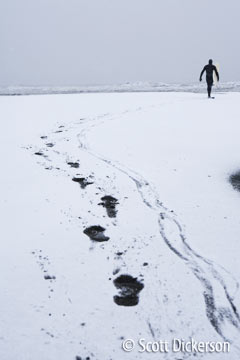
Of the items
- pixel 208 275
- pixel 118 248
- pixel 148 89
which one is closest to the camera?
pixel 208 275

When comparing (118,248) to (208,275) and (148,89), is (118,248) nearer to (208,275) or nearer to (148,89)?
(208,275)

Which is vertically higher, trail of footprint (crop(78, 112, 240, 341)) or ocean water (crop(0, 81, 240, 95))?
ocean water (crop(0, 81, 240, 95))

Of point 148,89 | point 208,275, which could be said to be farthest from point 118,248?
point 148,89

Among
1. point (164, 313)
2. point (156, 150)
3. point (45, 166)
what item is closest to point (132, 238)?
point (164, 313)

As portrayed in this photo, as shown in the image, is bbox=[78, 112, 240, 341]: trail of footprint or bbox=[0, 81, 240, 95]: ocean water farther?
bbox=[0, 81, 240, 95]: ocean water

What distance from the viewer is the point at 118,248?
3.06 meters

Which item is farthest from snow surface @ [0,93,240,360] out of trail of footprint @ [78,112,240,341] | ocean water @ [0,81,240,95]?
ocean water @ [0,81,240,95]

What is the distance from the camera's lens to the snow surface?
2.18 metres

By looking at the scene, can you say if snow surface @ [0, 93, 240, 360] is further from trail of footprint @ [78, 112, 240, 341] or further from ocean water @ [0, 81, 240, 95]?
ocean water @ [0, 81, 240, 95]

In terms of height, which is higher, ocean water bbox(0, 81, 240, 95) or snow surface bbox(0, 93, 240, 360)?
ocean water bbox(0, 81, 240, 95)

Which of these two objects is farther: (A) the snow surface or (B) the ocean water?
Result: (B) the ocean water

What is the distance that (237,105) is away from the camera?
10.8 m

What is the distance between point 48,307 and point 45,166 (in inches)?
128

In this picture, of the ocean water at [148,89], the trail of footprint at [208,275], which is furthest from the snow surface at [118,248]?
the ocean water at [148,89]
